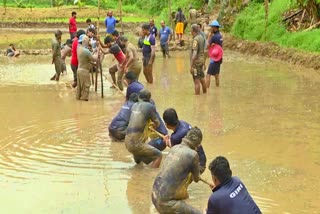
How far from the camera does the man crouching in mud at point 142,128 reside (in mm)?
8836

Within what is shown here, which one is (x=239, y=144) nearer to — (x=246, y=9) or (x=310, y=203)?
(x=310, y=203)

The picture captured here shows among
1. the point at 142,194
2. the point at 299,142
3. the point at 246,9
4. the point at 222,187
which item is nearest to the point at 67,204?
the point at 142,194

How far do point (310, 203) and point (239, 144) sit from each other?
2.94 meters

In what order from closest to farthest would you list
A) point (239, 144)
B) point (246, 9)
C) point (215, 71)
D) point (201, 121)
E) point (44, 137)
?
point (239, 144)
point (44, 137)
point (201, 121)
point (215, 71)
point (246, 9)

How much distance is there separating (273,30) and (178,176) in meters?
18.8

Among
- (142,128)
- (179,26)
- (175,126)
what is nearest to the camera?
(175,126)

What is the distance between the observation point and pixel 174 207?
6.88m

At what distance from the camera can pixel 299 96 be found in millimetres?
14977

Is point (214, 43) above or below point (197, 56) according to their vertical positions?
above

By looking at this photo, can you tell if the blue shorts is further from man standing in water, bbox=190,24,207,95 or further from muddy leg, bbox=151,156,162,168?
muddy leg, bbox=151,156,162,168

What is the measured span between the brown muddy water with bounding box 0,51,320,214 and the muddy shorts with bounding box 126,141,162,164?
0.21 metres

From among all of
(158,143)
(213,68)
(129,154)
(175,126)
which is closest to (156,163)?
(158,143)

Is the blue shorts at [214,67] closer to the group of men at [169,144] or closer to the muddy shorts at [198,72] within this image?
the group of men at [169,144]

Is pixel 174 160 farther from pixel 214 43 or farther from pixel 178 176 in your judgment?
pixel 214 43
